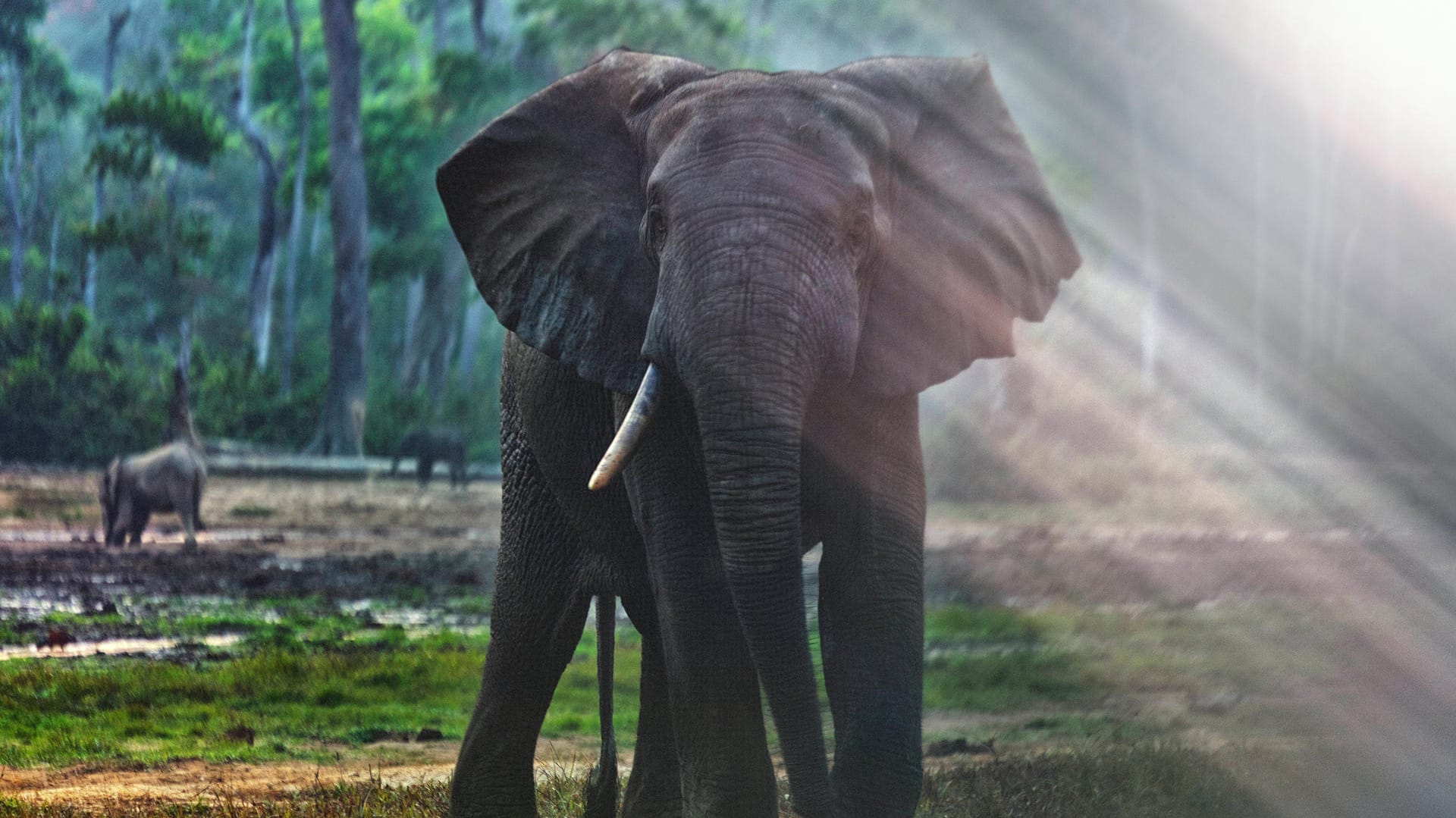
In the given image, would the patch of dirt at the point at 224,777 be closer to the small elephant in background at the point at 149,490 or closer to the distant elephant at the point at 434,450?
the small elephant in background at the point at 149,490

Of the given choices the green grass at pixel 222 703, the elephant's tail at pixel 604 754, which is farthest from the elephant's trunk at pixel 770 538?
the green grass at pixel 222 703

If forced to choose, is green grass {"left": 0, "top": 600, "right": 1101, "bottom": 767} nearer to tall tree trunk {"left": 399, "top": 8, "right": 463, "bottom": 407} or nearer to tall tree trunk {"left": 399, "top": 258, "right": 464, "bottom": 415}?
tall tree trunk {"left": 399, "top": 8, "right": 463, "bottom": 407}

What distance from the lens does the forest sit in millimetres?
30734

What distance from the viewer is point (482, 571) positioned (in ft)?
52.1

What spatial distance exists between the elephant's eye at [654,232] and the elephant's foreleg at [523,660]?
1567 mm

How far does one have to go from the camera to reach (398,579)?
594 inches

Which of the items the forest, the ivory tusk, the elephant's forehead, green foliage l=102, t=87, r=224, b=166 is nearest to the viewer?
the ivory tusk

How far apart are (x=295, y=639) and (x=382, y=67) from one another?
1431 inches

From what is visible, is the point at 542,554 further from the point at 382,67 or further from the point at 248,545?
the point at 382,67

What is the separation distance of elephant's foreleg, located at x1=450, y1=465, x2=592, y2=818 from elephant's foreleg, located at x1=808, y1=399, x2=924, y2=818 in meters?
1.39

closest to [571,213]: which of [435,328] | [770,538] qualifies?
[770,538]

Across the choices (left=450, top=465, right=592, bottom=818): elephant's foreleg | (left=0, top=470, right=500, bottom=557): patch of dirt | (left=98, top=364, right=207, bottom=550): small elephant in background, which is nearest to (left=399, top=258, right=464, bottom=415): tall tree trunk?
(left=0, top=470, right=500, bottom=557): patch of dirt

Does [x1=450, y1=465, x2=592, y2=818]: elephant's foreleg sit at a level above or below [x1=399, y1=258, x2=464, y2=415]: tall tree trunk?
below

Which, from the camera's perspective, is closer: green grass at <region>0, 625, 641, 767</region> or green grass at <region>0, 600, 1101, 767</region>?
green grass at <region>0, 625, 641, 767</region>
